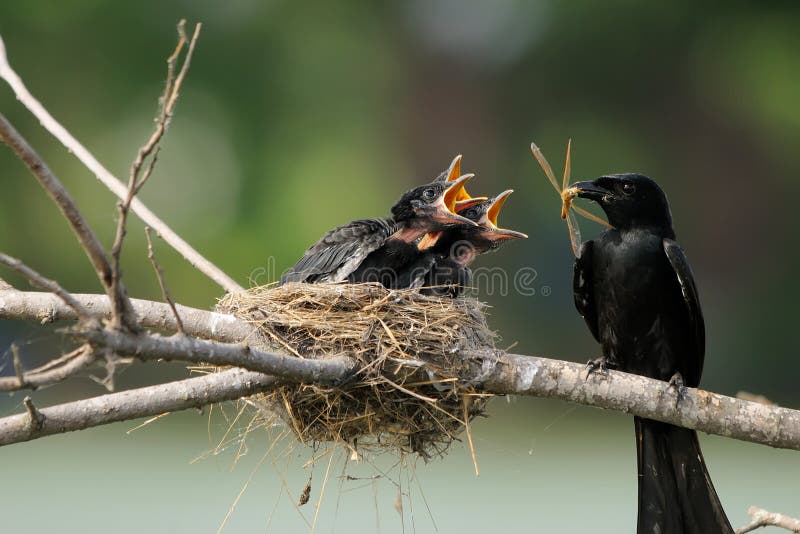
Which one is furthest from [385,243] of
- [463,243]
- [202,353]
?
[202,353]

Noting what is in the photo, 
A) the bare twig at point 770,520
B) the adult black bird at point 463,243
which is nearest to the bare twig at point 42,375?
the bare twig at point 770,520

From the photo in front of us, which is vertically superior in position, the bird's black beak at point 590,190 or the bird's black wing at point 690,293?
the bird's black beak at point 590,190

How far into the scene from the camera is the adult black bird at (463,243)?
16.8ft

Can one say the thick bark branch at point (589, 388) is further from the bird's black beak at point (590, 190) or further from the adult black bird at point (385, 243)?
the bird's black beak at point (590, 190)

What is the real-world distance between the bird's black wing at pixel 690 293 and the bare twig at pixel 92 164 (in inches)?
80.2

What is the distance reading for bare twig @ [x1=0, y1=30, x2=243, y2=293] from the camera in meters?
4.21

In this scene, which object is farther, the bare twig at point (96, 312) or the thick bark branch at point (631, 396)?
the bare twig at point (96, 312)

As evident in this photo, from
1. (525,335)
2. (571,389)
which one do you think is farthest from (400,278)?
(525,335)

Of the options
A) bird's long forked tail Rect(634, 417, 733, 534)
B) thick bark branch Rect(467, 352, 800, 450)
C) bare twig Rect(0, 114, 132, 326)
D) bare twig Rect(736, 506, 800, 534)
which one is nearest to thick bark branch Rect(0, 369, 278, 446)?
bare twig Rect(0, 114, 132, 326)

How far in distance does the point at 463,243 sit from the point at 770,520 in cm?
224

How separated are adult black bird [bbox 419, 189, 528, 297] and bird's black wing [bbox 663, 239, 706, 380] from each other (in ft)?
2.94

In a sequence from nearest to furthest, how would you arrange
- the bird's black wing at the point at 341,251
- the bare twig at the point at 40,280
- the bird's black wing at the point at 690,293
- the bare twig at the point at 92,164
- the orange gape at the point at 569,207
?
1. the bare twig at the point at 40,280
2. the bare twig at the point at 92,164
3. the bird's black wing at the point at 690,293
4. the orange gape at the point at 569,207
5. the bird's black wing at the point at 341,251

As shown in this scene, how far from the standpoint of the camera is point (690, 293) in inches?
176

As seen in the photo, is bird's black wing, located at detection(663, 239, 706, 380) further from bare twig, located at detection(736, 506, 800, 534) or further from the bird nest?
the bird nest
